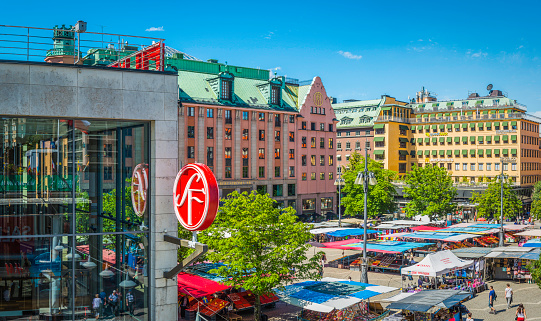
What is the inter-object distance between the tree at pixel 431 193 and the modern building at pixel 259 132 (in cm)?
1837

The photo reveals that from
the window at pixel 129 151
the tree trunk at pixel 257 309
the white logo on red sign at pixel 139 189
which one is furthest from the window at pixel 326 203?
the window at pixel 129 151

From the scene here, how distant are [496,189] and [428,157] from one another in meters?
46.4

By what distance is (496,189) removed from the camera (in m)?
71.4

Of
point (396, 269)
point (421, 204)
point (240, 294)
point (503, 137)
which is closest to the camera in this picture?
point (240, 294)

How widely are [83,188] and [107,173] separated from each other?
2.88ft

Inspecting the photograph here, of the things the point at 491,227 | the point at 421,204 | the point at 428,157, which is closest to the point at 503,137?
the point at 428,157

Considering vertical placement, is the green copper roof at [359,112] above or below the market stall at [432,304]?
above

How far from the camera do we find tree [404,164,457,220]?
226 feet

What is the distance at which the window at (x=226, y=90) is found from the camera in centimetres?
7369

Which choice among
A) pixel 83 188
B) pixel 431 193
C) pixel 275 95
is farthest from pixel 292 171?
pixel 83 188

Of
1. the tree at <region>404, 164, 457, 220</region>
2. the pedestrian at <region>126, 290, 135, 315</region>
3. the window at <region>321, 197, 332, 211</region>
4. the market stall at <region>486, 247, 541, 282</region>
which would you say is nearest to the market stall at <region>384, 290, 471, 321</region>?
the market stall at <region>486, 247, 541, 282</region>

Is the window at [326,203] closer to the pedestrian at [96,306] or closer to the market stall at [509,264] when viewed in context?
the market stall at [509,264]

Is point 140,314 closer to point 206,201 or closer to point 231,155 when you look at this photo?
point 206,201

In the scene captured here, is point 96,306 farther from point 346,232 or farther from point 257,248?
point 346,232
